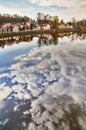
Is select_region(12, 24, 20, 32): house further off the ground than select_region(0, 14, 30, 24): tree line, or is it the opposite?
select_region(0, 14, 30, 24): tree line

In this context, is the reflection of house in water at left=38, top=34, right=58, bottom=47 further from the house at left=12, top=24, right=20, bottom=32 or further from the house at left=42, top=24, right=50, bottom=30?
the house at left=42, top=24, right=50, bottom=30

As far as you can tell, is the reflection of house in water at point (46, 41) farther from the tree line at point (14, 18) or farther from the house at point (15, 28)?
the house at point (15, 28)

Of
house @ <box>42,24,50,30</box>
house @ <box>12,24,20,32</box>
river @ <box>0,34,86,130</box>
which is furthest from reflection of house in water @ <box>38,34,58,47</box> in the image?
house @ <box>42,24,50,30</box>

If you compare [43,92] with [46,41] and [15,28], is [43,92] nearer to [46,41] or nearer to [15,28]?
[46,41]

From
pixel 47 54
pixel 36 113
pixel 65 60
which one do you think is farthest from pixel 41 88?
pixel 47 54

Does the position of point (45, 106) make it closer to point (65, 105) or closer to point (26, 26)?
point (65, 105)

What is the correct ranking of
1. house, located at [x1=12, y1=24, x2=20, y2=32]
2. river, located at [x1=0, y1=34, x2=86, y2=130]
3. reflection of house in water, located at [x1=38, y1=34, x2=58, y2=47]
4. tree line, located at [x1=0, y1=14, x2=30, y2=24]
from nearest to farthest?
river, located at [x1=0, y1=34, x2=86, y2=130]
reflection of house in water, located at [x1=38, y1=34, x2=58, y2=47]
tree line, located at [x1=0, y1=14, x2=30, y2=24]
house, located at [x1=12, y1=24, x2=20, y2=32]

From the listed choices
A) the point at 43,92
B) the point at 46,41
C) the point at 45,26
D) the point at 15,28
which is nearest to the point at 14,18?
the point at 15,28

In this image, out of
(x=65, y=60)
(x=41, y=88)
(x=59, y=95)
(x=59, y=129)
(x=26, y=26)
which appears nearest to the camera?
(x=59, y=129)
